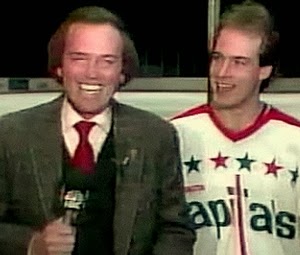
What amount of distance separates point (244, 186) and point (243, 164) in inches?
2.1

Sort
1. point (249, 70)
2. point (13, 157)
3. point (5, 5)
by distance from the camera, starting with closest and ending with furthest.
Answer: point (13, 157), point (249, 70), point (5, 5)

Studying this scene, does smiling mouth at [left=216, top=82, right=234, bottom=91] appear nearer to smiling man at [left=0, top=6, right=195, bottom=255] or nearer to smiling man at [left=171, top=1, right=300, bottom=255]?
smiling man at [left=171, top=1, right=300, bottom=255]

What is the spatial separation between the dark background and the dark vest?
0.76 m

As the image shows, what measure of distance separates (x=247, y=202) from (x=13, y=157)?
58cm

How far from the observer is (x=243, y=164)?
2508 millimetres

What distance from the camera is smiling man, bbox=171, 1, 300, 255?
8.11ft

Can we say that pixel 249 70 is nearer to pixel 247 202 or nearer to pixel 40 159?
pixel 247 202

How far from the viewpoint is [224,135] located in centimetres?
251

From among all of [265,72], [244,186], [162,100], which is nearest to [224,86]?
[265,72]

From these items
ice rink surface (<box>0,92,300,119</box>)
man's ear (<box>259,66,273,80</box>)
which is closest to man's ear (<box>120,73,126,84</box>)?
man's ear (<box>259,66,273,80</box>)

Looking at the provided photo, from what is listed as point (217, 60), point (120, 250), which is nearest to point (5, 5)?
Answer: point (217, 60)

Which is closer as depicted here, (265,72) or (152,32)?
(265,72)

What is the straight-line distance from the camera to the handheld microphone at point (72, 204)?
2283mm

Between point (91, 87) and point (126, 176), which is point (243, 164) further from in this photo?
point (91, 87)
